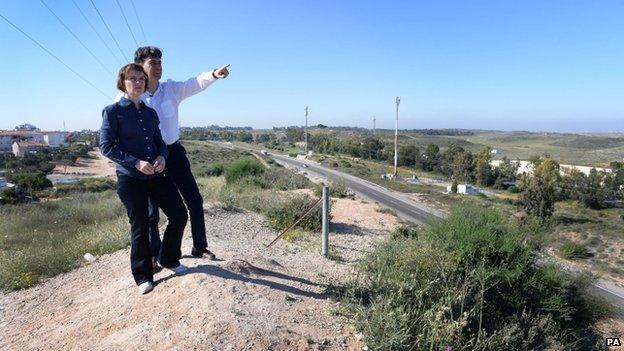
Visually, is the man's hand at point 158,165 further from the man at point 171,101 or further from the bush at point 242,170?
the bush at point 242,170

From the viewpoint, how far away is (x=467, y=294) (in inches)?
140

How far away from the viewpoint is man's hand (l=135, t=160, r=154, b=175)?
3.18 metres

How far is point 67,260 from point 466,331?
4806 millimetres

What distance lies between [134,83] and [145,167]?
0.68 meters

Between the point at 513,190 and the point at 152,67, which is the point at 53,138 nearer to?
the point at 513,190

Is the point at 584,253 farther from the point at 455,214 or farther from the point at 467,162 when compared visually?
the point at 467,162

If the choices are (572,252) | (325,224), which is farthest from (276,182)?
(572,252)

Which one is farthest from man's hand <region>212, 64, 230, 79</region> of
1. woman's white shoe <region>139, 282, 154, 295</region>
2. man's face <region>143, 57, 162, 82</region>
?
woman's white shoe <region>139, 282, 154, 295</region>

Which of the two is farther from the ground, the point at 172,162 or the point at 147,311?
the point at 172,162

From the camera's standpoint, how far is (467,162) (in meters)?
54.8

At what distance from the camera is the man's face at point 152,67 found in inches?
143

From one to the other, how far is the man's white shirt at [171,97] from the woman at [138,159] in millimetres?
157

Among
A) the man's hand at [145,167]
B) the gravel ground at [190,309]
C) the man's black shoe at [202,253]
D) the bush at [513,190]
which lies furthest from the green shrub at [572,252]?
the bush at [513,190]

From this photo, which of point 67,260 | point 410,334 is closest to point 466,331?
point 410,334
